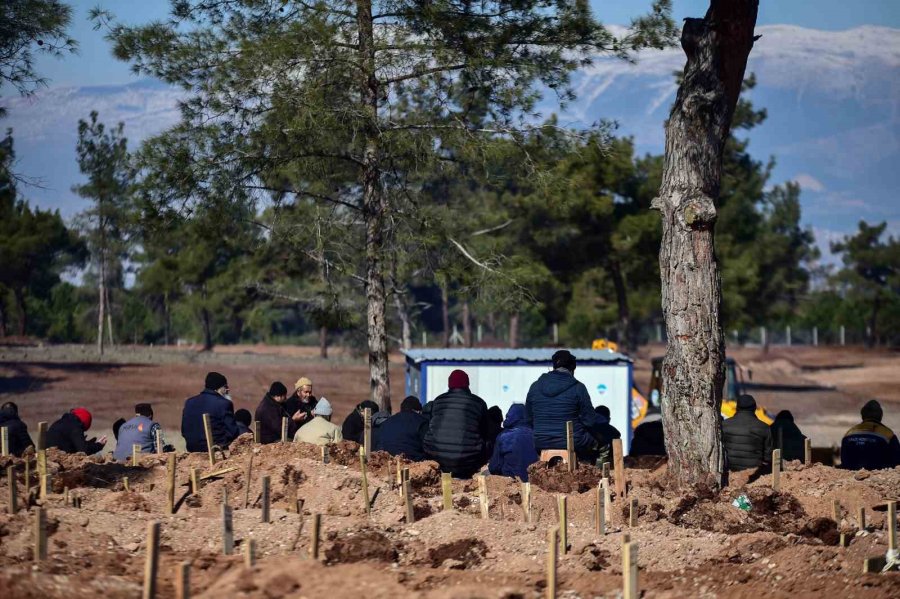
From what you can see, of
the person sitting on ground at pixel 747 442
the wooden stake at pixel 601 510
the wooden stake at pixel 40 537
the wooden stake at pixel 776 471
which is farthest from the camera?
the person sitting on ground at pixel 747 442

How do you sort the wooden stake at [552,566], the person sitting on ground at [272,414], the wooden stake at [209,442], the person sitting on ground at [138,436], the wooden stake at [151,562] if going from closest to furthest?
the wooden stake at [151,562], the wooden stake at [552,566], the wooden stake at [209,442], the person sitting on ground at [138,436], the person sitting on ground at [272,414]

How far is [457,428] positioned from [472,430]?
6.8 inches

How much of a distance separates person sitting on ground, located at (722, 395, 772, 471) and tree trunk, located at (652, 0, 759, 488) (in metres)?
0.88

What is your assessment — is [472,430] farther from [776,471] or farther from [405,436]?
[776,471]

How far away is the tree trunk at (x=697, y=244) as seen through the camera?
13.4 meters

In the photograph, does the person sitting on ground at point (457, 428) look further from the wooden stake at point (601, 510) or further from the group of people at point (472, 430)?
the wooden stake at point (601, 510)

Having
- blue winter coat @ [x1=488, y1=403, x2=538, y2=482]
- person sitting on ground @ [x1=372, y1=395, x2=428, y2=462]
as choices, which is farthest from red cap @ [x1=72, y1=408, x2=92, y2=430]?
blue winter coat @ [x1=488, y1=403, x2=538, y2=482]

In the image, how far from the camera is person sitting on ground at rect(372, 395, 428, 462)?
1402 cm

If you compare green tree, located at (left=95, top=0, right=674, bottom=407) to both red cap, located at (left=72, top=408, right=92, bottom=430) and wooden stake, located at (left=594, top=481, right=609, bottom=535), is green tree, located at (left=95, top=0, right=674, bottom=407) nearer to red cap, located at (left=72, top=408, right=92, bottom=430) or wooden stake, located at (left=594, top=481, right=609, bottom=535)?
red cap, located at (left=72, top=408, right=92, bottom=430)

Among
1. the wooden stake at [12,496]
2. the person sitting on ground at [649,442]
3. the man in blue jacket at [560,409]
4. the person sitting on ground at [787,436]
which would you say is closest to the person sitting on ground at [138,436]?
the man in blue jacket at [560,409]

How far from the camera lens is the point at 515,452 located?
1332 cm

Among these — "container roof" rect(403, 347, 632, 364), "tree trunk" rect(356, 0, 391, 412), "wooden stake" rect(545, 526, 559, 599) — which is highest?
"tree trunk" rect(356, 0, 391, 412)

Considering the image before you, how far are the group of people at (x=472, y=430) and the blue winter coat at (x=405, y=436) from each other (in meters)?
0.01

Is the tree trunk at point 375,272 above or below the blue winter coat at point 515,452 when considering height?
above
